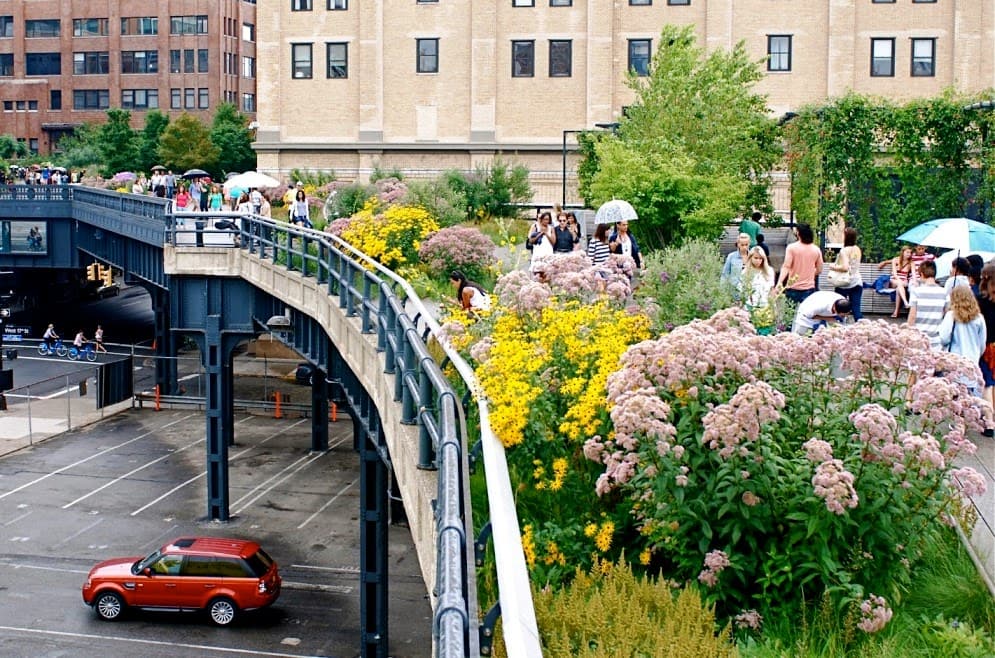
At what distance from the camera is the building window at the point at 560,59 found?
178ft

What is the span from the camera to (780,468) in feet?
27.0

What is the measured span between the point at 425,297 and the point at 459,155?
1354 inches

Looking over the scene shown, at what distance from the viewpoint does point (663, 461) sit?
8148mm

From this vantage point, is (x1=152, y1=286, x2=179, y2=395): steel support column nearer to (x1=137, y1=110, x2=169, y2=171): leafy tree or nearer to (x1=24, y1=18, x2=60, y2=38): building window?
(x1=137, y1=110, x2=169, y2=171): leafy tree

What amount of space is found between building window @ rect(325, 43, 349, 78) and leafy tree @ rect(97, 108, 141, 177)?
34.4m

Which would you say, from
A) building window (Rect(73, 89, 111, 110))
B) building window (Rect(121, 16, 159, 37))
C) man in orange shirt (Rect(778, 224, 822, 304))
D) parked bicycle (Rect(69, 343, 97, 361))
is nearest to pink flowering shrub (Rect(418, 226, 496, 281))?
man in orange shirt (Rect(778, 224, 822, 304))

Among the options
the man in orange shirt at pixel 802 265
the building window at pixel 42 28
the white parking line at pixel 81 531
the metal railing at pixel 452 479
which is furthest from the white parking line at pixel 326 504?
the building window at pixel 42 28

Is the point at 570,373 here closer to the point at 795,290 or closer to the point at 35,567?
the point at 795,290

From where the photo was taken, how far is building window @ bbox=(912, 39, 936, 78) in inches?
2021

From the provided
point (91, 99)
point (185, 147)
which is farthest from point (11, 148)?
point (185, 147)

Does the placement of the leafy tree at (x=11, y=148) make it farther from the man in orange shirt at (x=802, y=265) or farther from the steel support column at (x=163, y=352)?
the man in orange shirt at (x=802, y=265)

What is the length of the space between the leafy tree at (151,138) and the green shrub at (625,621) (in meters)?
79.3

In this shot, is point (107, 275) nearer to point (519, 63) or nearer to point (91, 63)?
point (91, 63)

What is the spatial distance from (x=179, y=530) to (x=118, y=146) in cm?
6063
